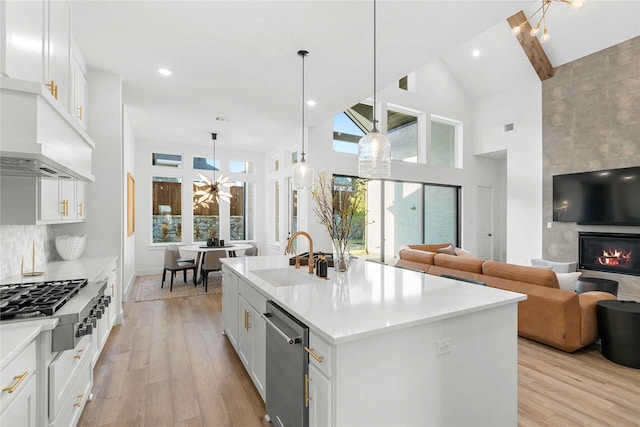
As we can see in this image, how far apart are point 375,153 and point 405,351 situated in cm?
155

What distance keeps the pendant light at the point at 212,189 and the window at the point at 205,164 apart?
0.05m

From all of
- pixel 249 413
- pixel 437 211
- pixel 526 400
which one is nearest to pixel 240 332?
pixel 249 413

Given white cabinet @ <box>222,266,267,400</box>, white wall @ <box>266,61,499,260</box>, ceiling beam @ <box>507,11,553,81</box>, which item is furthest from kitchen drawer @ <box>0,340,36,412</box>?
ceiling beam @ <box>507,11,553,81</box>

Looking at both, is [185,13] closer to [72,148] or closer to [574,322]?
[72,148]

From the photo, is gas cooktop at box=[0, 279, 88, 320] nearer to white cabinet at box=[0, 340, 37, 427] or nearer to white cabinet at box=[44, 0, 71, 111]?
white cabinet at box=[0, 340, 37, 427]

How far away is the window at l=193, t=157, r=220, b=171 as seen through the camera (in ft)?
24.0

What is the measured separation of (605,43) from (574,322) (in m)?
5.58

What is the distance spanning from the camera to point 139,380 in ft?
8.22

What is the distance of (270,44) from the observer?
9.96 ft

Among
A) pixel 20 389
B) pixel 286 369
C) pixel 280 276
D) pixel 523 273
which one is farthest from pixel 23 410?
pixel 523 273

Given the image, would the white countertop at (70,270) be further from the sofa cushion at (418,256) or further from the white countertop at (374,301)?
the sofa cushion at (418,256)

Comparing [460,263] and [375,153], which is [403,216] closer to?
[460,263]

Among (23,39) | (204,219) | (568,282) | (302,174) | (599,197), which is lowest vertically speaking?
(568,282)

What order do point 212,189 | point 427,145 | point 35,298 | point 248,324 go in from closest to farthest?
1. point 35,298
2. point 248,324
3. point 212,189
4. point 427,145
